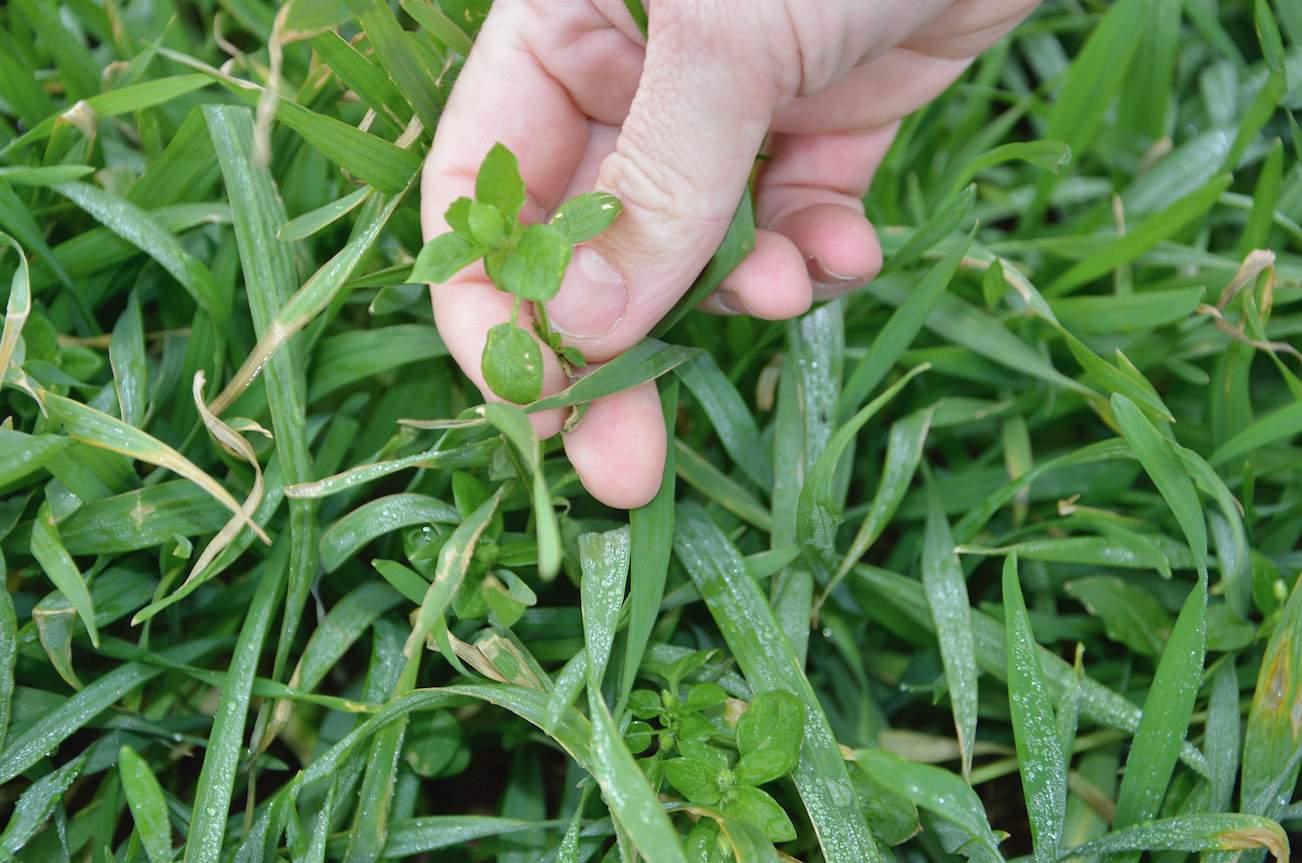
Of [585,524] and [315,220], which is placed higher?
[315,220]

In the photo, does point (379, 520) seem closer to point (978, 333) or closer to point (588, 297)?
point (588, 297)

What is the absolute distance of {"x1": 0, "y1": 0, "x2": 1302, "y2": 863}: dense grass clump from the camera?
112cm

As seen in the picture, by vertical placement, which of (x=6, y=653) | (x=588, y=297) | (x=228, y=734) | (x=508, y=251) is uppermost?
(x=508, y=251)

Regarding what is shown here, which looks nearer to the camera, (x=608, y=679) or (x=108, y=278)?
(x=608, y=679)

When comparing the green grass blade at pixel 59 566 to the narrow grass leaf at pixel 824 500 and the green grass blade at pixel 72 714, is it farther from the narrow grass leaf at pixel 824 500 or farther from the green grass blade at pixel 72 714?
the narrow grass leaf at pixel 824 500

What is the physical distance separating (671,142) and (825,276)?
36cm

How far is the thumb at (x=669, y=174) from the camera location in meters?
1.01

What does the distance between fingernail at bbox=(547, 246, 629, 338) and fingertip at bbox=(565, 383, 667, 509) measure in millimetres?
103

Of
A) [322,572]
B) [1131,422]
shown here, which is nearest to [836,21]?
[1131,422]

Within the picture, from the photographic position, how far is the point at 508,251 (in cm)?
95

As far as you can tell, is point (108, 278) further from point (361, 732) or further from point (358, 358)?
point (361, 732)

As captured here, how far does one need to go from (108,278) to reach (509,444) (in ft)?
2.27

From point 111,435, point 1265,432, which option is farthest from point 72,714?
point 1265,432

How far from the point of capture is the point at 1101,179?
178 cm
